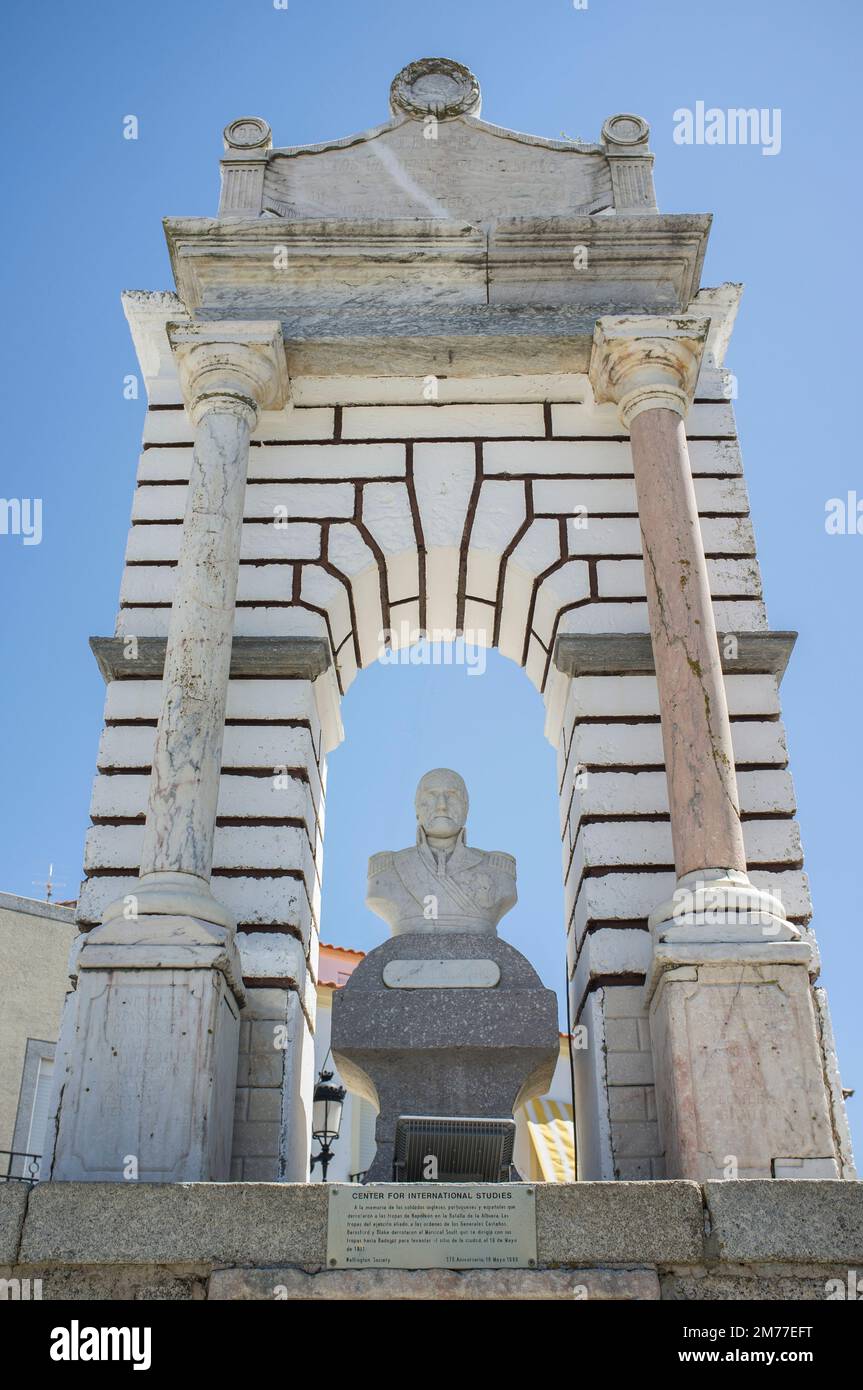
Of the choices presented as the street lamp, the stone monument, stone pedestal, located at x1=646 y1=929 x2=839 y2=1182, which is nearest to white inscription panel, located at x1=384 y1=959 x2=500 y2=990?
the stone monument

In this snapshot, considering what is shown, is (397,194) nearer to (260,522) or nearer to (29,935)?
(260,522)

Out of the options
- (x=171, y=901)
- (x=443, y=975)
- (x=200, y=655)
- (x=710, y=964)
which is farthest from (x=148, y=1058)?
(x=710, y=964)

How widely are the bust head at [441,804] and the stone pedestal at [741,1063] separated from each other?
2221mm

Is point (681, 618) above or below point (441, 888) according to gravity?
above

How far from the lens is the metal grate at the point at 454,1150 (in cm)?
696

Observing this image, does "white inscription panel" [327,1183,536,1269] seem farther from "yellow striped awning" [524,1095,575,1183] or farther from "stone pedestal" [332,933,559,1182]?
"yellow striped awning" [524,1095,575,1183]

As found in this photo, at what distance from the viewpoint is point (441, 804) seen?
9.79m

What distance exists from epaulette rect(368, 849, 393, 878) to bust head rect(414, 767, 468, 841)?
0.34 metres

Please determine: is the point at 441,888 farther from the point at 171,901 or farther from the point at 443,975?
the point at 171,901

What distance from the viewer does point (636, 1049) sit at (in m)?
8.71

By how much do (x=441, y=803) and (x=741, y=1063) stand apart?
3144 mm

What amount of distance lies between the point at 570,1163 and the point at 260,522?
31.4 ft

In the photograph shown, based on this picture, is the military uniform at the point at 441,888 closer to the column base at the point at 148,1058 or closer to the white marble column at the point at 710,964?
the white marble column at the point at 710,964
